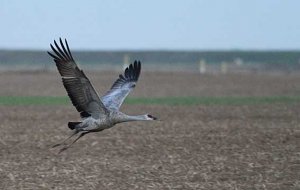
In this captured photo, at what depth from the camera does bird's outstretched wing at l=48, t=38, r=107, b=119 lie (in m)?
12.8

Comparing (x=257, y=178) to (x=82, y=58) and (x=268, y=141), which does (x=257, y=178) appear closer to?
(x=268, y=141)

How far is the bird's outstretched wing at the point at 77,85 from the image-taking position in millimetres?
12844

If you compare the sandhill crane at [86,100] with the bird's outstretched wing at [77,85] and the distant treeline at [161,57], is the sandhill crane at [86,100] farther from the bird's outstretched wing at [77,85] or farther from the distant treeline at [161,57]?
the distant treeline at [161,57]

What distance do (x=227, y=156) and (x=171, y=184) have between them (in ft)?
10.2

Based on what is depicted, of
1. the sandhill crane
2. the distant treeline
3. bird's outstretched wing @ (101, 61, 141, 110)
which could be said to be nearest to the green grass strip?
bird's outstretched wing @ (101, 61, 141, 110)

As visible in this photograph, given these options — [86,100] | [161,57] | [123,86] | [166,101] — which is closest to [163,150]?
[123,86]

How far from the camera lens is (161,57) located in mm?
96500

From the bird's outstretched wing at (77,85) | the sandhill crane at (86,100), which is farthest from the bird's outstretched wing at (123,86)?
the bird's outstretched wing at (77,85)

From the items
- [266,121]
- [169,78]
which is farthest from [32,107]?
[169,78]

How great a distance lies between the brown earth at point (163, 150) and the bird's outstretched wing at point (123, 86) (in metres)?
1.04

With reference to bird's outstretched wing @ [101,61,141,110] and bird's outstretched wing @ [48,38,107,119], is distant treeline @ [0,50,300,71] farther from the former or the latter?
bird's outstretched wing @ [48,38,107,119]

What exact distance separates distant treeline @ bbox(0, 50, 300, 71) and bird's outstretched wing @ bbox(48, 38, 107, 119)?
2960 inches

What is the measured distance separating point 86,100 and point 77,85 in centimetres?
39

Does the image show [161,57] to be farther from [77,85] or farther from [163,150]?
[77,85]
